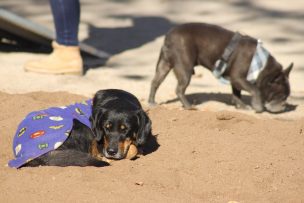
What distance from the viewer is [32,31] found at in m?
9.30

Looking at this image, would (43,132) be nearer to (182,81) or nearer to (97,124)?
(97,124)

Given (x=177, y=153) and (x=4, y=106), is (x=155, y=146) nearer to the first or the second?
(x=177, y=153)

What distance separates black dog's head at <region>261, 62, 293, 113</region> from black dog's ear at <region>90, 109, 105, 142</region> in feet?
9.41

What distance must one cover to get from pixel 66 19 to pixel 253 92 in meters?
2.39

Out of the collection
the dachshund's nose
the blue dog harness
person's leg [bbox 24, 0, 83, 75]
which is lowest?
person's leg [bbox 24, 0, 83, 75]

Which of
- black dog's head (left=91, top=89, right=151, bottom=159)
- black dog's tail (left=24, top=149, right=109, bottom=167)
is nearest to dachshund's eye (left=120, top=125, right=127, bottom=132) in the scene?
black dog's head (left=91, top=89, right=151, bottom=159)

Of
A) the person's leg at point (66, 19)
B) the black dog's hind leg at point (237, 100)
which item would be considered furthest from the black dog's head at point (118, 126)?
the person's leg at point (66, 19)

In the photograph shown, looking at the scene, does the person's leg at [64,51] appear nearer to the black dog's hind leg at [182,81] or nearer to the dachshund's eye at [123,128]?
the black dog's hind leg at [182,81]

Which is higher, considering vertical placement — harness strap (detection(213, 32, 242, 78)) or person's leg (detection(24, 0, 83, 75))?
harness strap (detection(213, 32, 242, 78))

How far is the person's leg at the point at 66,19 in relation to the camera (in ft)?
28.5

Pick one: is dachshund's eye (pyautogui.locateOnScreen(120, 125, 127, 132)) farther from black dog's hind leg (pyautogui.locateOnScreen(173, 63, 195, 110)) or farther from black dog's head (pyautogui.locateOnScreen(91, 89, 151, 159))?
black dog's hind leg (pyautogui.locateOnScreen(173, 63, 195, 110))

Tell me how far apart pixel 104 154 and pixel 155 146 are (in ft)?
2.05

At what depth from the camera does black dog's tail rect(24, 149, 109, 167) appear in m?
5.45

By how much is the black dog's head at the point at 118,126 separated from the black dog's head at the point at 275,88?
2556mm
